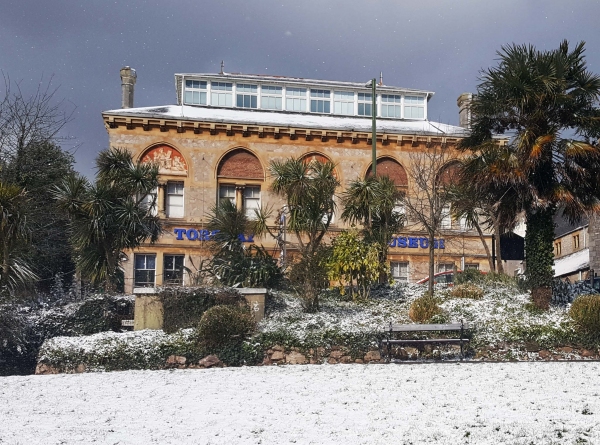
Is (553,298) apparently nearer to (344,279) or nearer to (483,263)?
(344,279)

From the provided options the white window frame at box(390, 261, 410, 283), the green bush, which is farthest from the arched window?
the green bush

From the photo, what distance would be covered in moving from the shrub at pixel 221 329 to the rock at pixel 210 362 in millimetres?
232

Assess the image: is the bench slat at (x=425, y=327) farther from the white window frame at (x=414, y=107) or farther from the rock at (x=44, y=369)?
the white window frame at (x=414, y=107)

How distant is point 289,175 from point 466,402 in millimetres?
10396

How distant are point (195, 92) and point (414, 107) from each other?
11277 mm

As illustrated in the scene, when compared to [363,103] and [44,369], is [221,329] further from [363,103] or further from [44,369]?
[363,103]

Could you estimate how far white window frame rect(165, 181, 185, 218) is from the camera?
108ft

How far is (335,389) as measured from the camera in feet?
41.1

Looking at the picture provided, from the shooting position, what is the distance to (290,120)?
35.0 m

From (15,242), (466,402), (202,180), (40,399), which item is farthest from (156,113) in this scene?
(466,402)

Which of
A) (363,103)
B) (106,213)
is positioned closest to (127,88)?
(363,103)

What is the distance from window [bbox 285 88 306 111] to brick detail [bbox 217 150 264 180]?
185 inches

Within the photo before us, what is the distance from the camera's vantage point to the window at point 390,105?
37.9m

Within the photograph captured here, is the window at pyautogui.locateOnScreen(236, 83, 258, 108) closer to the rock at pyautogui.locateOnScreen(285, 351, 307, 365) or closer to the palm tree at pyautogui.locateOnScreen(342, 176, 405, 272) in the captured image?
the palm tree at pyautogui.locateOnScreen(342, 176, 405, 272)
